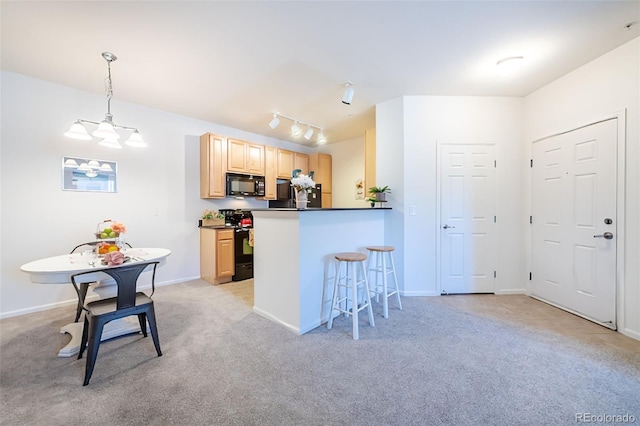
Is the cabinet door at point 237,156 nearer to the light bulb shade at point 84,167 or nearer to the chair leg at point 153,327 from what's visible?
the light bulb shade at point 84,167

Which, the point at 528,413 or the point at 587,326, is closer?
the point at 528,413

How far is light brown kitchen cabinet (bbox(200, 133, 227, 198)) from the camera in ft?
13.5

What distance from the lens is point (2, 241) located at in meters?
2.72

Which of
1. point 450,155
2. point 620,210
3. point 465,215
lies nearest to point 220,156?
point 450,155

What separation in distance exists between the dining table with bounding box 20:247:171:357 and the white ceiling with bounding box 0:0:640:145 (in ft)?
6.41

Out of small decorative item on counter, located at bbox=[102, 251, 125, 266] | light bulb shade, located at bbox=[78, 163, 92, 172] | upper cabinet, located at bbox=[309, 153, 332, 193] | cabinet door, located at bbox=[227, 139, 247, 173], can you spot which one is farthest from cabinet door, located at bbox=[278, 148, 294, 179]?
small decorative item on counter, located at bbox=[102, 251, 125, 266]

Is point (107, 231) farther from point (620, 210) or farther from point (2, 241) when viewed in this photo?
point (620, 210)

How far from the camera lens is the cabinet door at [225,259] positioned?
392 centimetres

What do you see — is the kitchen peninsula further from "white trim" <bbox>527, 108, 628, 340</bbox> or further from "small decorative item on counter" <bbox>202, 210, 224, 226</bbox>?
"white trim" <bbox>527, 108, 628, 340</bbox>

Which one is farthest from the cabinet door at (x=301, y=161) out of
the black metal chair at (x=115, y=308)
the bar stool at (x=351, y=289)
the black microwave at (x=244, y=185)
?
the black metal chair at (x=115, y=308)

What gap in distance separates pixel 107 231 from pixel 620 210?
4.99 metres

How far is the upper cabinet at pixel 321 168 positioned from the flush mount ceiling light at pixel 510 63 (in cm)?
366

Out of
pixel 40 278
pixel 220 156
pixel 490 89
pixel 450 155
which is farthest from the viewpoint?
pixel 220 156

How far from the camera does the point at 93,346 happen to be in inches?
67.5
